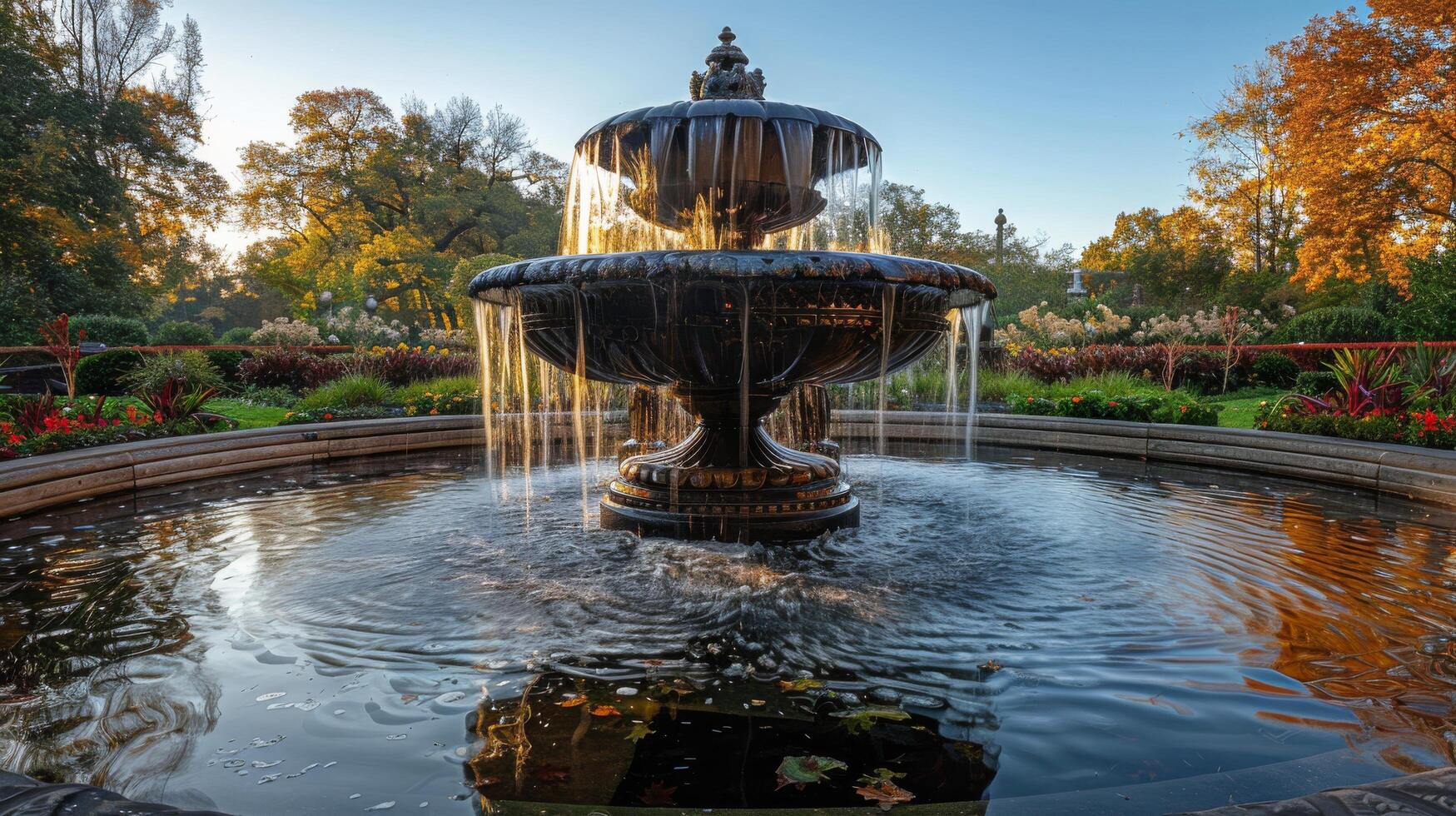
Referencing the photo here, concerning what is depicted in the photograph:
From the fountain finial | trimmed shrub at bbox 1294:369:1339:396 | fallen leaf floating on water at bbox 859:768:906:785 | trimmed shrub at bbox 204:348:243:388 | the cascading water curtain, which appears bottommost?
fallen leaf floating on water at bbox 859:768:906:785

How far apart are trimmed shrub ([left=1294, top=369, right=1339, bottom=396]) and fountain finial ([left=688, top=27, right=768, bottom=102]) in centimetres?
1006

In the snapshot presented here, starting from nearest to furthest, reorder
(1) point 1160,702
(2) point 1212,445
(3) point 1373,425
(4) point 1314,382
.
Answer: (1) point 1160,702 < (3) point 1373,425 < (2) point 1212,445 < (4) point 1314,382

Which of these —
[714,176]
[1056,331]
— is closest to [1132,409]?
[714,176]

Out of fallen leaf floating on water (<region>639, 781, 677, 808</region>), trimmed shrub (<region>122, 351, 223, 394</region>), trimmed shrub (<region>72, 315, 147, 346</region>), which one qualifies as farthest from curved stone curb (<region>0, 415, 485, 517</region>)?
trimmed shrub (<region>72, 315, 147, 346</region>)

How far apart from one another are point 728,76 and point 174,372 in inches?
420

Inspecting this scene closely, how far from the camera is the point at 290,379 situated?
16.3 meters

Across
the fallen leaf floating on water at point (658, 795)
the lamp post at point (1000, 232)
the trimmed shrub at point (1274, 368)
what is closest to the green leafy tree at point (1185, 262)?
the lamp post at point (1000, 232)

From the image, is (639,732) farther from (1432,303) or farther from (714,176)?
(1432,303)

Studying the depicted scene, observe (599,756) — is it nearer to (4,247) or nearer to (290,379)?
(290,379)

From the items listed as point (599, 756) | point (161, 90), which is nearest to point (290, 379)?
point (599, 756)

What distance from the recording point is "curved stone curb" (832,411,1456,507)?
6.51m

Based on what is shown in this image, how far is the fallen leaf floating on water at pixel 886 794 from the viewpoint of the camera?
2.00 metres

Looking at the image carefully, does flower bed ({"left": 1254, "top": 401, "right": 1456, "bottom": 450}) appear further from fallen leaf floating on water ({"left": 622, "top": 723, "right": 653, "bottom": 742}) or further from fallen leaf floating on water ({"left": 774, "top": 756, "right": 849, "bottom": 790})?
fallen leaf floating on water ({"left": 622, "top": 723, "right": 653, "bottom": 742})

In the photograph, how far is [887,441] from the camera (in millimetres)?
11453
